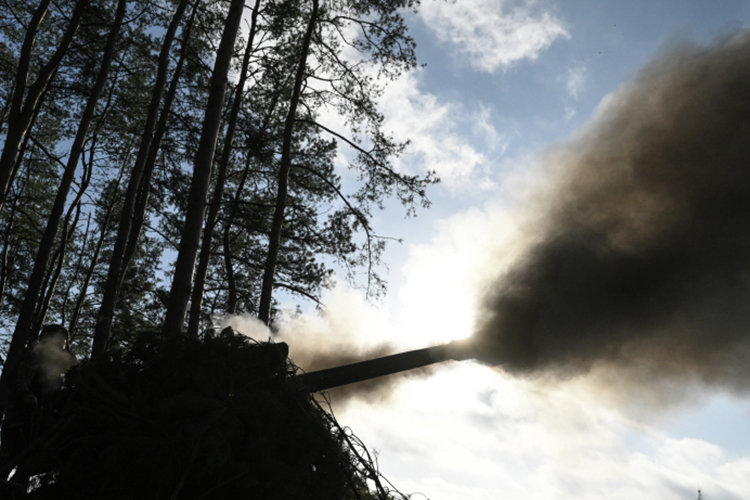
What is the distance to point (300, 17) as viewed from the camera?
12.6 m

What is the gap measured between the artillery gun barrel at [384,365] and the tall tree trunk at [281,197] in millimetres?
3785

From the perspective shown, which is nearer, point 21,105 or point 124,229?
point 21,105

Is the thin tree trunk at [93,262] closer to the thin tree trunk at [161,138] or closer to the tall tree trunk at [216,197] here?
the thin tree trunk at [161,138]

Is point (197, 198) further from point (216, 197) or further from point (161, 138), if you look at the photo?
point (161, 138)

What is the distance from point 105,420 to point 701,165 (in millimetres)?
9364

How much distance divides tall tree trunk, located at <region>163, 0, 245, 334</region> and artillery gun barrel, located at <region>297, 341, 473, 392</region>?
1.99 meters

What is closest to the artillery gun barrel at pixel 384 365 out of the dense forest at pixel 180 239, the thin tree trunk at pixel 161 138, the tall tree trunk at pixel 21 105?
the dense forest at pixel 180 239

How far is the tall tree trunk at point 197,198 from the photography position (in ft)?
21.3

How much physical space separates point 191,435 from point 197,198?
4.43m

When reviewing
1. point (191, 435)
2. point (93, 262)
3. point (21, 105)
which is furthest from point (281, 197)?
point (93, 262)

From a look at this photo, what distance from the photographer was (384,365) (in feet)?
20.9

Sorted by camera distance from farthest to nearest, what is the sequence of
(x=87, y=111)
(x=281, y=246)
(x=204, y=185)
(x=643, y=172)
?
1. (x=281, y=246)
2. (x=87, y=111)
3. (x=643, y=172)
4. (x=204, y=185)

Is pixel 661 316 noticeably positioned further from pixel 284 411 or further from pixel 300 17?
pixel 300 17

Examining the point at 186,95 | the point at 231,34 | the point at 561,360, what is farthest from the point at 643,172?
the point at 186,95
